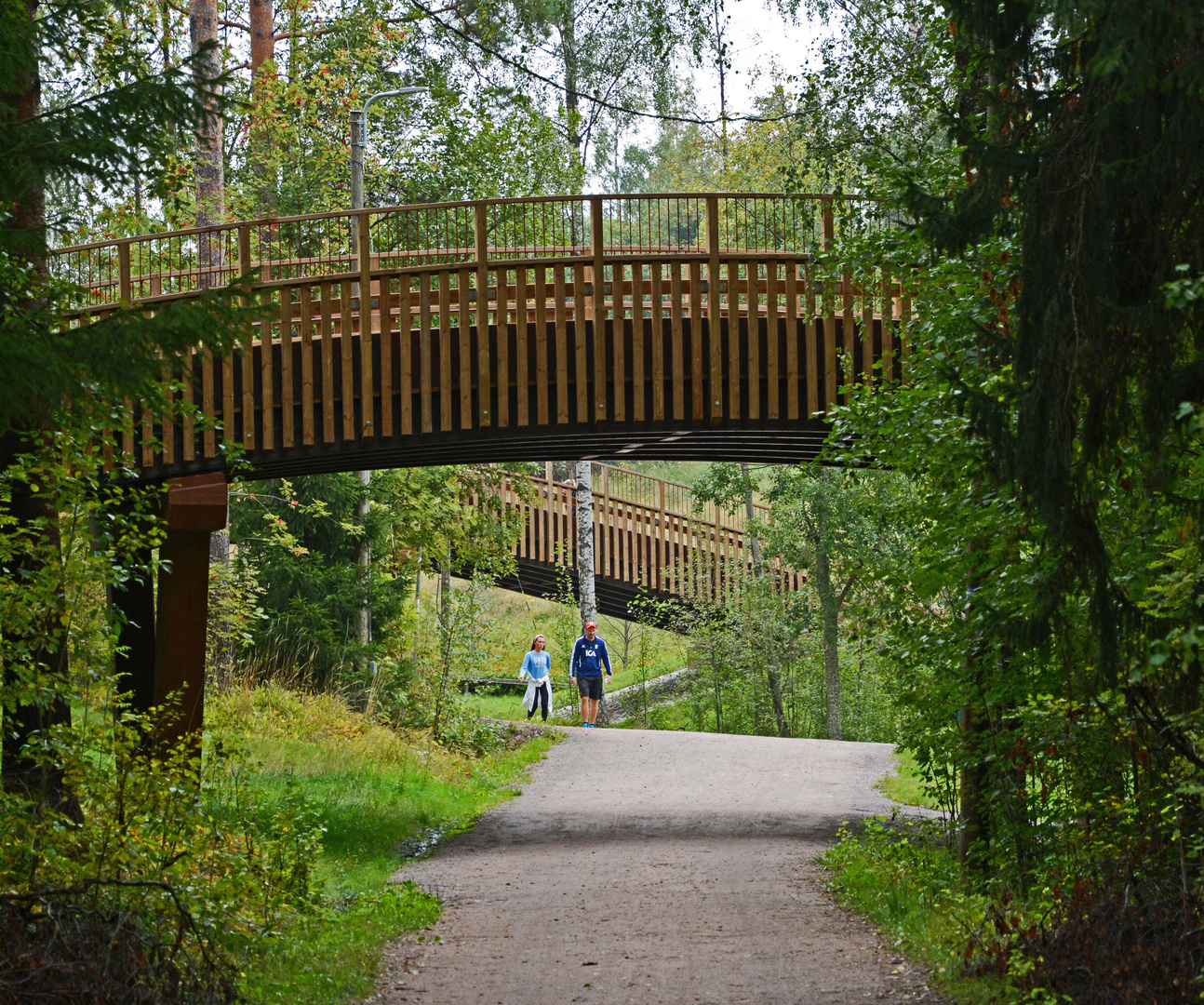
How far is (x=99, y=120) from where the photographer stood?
5848 mm

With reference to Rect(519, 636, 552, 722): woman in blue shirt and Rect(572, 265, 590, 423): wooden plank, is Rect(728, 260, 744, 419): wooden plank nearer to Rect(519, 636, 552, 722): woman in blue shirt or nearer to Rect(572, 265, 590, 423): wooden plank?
Rect(572, 265, 590, 423): wooden plank

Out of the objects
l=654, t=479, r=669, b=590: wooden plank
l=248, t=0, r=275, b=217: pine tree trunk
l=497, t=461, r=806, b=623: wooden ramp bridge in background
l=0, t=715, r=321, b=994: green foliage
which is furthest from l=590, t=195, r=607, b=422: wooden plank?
l=654, t=479, r=669, b=590: wooden plank

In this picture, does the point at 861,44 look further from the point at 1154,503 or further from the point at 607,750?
the point at 607,750

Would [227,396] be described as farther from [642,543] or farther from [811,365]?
[642,543]

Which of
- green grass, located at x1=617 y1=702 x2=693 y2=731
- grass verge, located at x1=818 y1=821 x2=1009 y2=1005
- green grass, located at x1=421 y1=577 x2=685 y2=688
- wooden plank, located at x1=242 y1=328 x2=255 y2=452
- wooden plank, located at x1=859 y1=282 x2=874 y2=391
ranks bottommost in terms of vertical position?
green grass, located at x1=617 y1=702 x2=693 y2=731

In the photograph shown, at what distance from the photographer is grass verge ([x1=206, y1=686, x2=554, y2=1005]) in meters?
6.53

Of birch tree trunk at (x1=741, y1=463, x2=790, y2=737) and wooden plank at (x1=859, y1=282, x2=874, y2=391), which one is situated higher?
wooden plank at (x1=859, y1=282, x2=874, y2=391)

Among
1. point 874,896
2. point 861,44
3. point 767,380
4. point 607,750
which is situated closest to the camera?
point 874,896

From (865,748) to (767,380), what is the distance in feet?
28.2

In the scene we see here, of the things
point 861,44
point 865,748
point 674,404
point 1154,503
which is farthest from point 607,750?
point 1154,503

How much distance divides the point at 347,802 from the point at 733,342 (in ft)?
17.8

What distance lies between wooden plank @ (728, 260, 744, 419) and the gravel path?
3672 mm

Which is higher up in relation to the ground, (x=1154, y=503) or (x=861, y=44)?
(x=861, y=44)

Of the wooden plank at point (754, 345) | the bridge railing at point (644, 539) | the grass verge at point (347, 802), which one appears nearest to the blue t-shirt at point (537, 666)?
the grass verge at point (347, 802)
